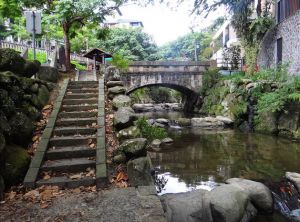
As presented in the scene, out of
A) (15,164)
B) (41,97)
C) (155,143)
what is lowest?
(155,143)

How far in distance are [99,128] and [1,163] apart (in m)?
2.48

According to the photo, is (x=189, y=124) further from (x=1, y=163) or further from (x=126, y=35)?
(x=126, y=35)

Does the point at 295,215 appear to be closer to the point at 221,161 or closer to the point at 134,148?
the point at 134,148

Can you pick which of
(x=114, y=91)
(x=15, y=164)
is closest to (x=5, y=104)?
(x=15, y=164)

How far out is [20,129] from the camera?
569 centimetres

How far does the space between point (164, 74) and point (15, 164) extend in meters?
20.6

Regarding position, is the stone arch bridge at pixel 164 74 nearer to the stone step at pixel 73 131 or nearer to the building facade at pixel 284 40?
the building facade at pixel 284 40

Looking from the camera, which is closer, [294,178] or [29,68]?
[294,178]

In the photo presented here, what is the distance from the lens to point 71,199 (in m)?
4.52

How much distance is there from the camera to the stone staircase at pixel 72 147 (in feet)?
16.9

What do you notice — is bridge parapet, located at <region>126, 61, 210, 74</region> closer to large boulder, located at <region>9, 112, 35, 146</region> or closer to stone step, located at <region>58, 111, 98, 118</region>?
stone step, located at <region>58, 111, 98, 118</region>

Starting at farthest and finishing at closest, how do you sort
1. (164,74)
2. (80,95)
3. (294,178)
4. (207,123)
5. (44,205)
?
(164,74)
(207,123)
(80,95)
(294,178)
(44,205)

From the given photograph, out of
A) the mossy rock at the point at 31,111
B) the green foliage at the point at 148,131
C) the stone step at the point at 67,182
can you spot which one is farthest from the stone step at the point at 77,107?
the stone step at the point at 67,182

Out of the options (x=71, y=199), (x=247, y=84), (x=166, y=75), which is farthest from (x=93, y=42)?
(x=71, y=199)
